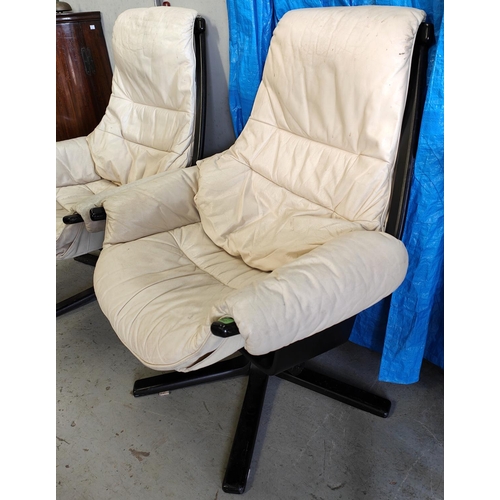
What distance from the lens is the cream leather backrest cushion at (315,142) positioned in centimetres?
118

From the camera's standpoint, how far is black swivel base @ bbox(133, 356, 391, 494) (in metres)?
1.30

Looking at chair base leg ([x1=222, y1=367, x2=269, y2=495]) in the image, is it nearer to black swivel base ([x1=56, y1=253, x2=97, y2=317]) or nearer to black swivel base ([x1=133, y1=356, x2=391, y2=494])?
black swivel base ([x1=133, y1=356, x2=391, y2=494])

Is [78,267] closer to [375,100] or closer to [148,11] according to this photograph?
[148,11]

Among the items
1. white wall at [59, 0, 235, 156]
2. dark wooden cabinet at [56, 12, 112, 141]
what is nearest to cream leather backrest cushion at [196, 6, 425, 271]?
white wall at [59, 0, 235, 156]

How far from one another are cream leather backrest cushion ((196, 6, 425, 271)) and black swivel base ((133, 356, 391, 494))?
0.37m

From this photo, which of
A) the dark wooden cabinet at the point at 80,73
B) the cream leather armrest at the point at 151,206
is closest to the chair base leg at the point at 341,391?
the cream leather armrest at the point at 151,206

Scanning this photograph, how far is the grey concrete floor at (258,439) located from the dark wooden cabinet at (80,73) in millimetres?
1329

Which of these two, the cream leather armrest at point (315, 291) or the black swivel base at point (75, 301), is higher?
the cream leather armrest at point (315, 291)

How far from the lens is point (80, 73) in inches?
94.3

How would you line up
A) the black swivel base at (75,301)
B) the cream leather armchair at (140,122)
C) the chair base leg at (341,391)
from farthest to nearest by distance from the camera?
the black swivel base at (75,301)
the cream leather armchair at (140,122)
the chair base leg at (341,391)

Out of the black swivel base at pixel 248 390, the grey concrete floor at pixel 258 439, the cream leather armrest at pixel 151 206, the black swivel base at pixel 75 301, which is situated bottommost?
the black swivel base at pixel 75 301

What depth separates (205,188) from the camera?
1.57 metres

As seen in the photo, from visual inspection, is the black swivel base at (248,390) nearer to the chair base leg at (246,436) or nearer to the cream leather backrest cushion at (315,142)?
the chair base leg at (246,436)

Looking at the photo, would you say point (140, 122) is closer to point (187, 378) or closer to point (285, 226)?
point (285, 226)
